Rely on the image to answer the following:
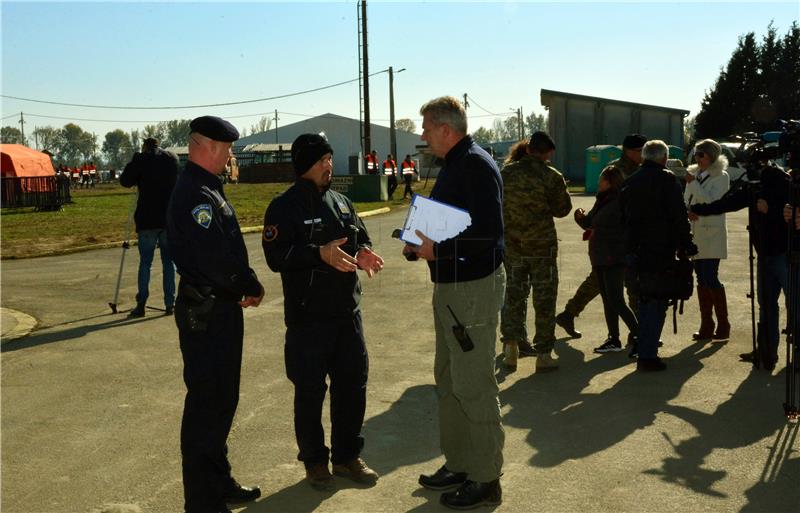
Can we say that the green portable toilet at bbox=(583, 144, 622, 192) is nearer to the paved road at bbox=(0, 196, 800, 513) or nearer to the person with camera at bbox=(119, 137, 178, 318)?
the paved road at bbox=(0, 196, 800, 513)

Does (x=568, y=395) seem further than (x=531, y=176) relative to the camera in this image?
No

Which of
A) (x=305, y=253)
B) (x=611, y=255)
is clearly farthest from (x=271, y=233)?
(x=611, y=255)

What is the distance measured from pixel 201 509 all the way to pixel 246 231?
630 inches

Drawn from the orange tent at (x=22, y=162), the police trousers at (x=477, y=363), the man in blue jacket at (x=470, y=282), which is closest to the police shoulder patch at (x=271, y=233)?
the man in blue jacket at (x=470, y=282)

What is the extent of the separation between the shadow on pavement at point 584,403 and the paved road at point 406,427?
18mm

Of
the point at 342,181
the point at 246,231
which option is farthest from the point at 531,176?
the point at 342,181

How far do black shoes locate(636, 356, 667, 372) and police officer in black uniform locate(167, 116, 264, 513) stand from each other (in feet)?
13.4

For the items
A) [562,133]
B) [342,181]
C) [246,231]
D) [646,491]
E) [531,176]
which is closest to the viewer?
[646,491]

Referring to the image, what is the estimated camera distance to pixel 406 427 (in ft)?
18.7

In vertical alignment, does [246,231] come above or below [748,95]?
below

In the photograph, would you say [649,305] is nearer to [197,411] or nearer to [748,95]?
[197,411]

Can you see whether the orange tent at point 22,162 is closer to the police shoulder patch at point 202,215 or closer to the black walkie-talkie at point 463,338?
the police shoulder patch at point 202,215

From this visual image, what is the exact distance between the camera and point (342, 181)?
2948 cm

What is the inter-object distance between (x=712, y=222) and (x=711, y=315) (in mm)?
922
